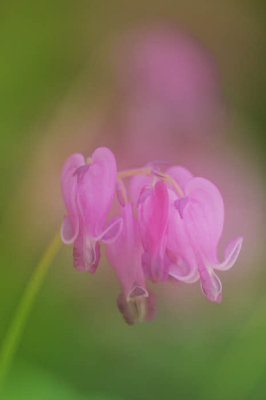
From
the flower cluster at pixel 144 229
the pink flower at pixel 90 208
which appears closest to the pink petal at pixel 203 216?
the flower cluster at pixel 144 229

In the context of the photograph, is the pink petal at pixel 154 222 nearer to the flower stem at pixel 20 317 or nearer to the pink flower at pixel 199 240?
the pink flower at pixel 199 240

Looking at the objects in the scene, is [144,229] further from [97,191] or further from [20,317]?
[20,317]

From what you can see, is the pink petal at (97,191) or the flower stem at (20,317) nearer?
the pink petal at (97,191)

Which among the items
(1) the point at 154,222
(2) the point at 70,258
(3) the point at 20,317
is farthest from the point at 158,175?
(3) the point at 20,317

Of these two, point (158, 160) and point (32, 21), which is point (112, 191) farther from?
point (32, 21)

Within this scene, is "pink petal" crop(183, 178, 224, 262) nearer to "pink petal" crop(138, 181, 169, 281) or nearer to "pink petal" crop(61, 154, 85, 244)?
"pink petal" crop(138, 181, 169, 281)

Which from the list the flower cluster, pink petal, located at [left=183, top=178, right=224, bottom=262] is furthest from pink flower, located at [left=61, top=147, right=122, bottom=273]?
pink petal, located at [left=183, top=178, right=224, bottom=262]
